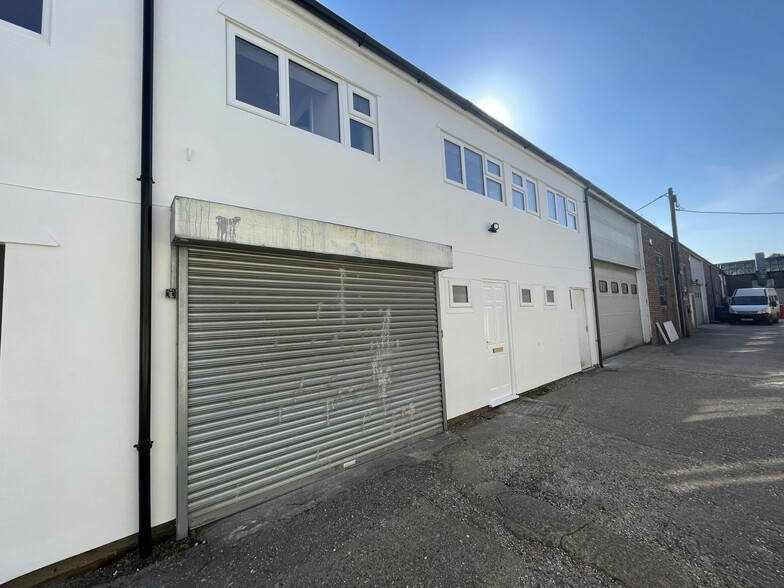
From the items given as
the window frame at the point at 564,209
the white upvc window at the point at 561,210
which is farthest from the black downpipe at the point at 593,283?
the white upvc window at the point at 561,210

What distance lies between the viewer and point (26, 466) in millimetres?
2408

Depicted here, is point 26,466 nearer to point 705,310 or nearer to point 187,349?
point 187,349

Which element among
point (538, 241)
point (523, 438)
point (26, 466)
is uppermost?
point (538, 241)

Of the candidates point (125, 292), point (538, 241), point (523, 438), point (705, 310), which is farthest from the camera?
point (705, 310)

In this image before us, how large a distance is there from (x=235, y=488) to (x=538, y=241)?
8.18m

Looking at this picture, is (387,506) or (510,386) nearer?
(387,506)

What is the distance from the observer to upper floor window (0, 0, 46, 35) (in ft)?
8.73

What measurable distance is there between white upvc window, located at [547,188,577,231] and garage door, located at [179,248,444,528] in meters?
6.51

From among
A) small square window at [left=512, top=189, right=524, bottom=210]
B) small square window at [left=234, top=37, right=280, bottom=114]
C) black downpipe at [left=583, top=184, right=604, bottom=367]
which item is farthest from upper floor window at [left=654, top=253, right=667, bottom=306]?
small square window at [left=234, top=37, right=280, bottom=114]

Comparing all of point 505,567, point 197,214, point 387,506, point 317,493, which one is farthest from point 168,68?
point 505,567

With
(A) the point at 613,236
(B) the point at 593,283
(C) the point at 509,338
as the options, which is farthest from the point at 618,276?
(C) the point at 509,338

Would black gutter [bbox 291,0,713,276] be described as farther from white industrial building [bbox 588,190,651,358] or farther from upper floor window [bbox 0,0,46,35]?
white industrial building [bbox 588,190,651,358]

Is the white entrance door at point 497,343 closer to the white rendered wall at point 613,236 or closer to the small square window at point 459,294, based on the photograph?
the small square window at point 459,294

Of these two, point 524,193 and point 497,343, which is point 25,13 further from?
point 524,193
